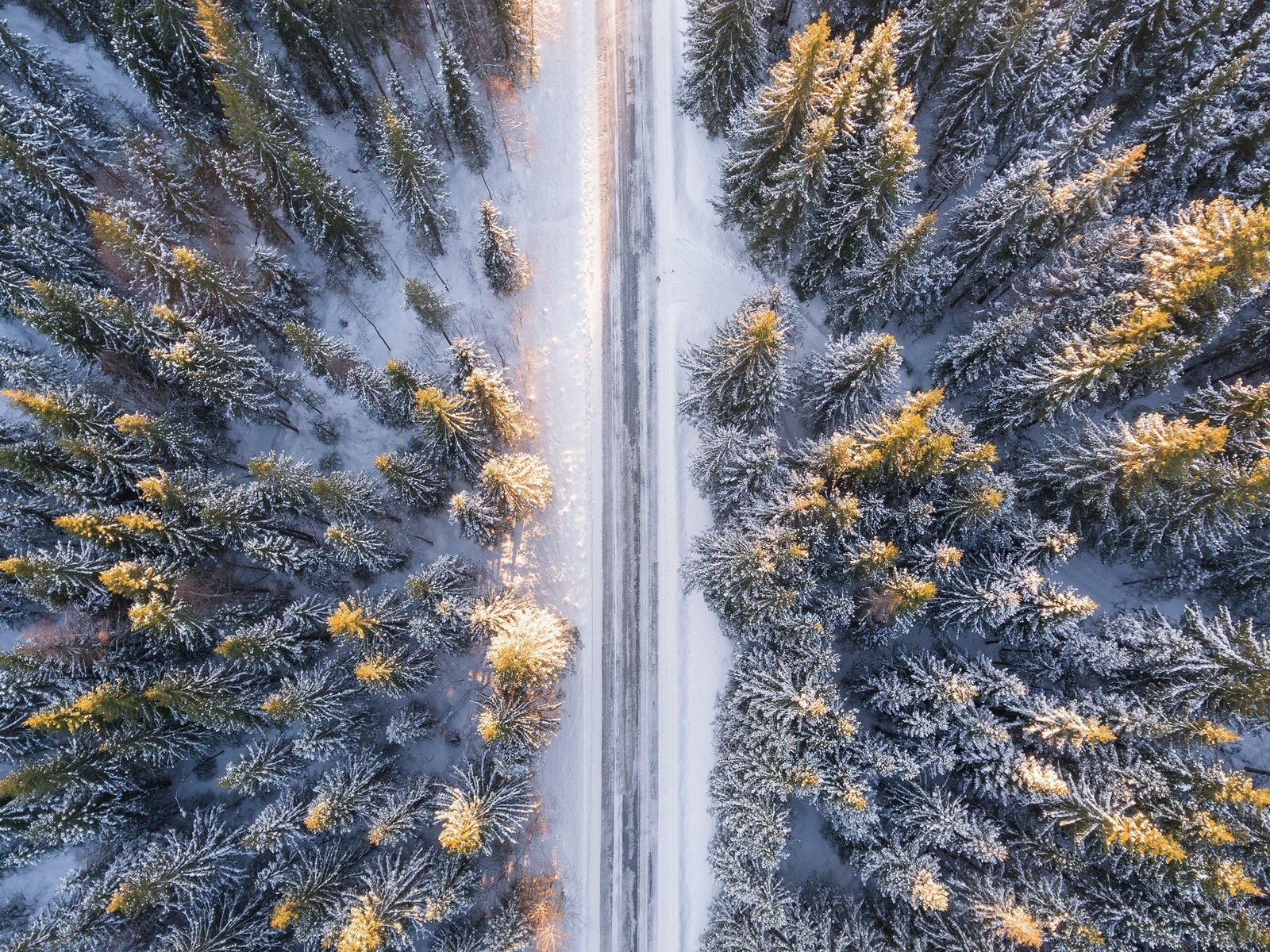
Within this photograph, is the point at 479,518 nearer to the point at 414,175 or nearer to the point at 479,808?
the point at 479,808

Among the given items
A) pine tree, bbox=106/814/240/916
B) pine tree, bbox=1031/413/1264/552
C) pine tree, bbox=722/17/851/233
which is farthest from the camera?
pine tree, bbox=722/17/851/233

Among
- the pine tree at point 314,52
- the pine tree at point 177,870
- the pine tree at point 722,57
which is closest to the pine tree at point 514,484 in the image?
the pine tree at point 177,870

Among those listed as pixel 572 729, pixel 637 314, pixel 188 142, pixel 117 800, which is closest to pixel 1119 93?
pixel 637 314

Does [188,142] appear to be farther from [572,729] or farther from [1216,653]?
[1216,653]

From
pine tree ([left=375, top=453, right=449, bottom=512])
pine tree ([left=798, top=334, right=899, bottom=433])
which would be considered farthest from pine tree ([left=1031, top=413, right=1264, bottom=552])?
pine tree ([left=375, top=453, right=449, bottom=512])

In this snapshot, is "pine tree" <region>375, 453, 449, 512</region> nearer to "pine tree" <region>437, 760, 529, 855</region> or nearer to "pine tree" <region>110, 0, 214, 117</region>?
"pine tree" <region>437, 760, 529, 855</region>

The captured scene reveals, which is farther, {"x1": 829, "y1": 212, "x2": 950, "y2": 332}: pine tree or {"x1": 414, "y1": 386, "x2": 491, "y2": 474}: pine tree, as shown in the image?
{"x1": 829, "y1": 212, "x2": 950, "y2": 332}: pine tree

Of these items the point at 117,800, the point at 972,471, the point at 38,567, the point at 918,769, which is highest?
the point at 972,471
